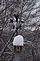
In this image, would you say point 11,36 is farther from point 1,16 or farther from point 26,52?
point 1,16

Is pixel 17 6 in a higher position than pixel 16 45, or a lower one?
lower

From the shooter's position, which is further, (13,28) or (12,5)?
(12,5)

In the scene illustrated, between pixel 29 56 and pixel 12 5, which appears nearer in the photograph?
pixel 29 56

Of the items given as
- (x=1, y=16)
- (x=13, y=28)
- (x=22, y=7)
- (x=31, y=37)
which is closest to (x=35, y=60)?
(x=31, y=37)

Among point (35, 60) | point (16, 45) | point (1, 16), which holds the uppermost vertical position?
point (16, 45)

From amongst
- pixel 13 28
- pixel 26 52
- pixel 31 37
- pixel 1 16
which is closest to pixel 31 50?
pixel 26 52

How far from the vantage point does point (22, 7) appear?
4324 millimetres

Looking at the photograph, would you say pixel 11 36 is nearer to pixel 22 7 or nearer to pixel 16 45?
pixel 22 7

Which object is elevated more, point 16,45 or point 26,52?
point 16,45

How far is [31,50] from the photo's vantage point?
120 inches

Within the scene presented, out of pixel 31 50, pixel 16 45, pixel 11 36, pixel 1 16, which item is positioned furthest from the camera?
pixel 1 16

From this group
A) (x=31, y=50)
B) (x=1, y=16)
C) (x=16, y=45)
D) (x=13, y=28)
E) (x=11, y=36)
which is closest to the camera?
(x=16, y=45)

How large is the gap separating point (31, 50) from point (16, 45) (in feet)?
4.22

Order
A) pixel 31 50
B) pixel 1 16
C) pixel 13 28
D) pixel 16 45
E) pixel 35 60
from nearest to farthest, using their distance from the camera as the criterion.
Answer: pixel 16 45 → pixel 35 60 → pixel 31 50 → pixel 13 28 → pixel 1 16
